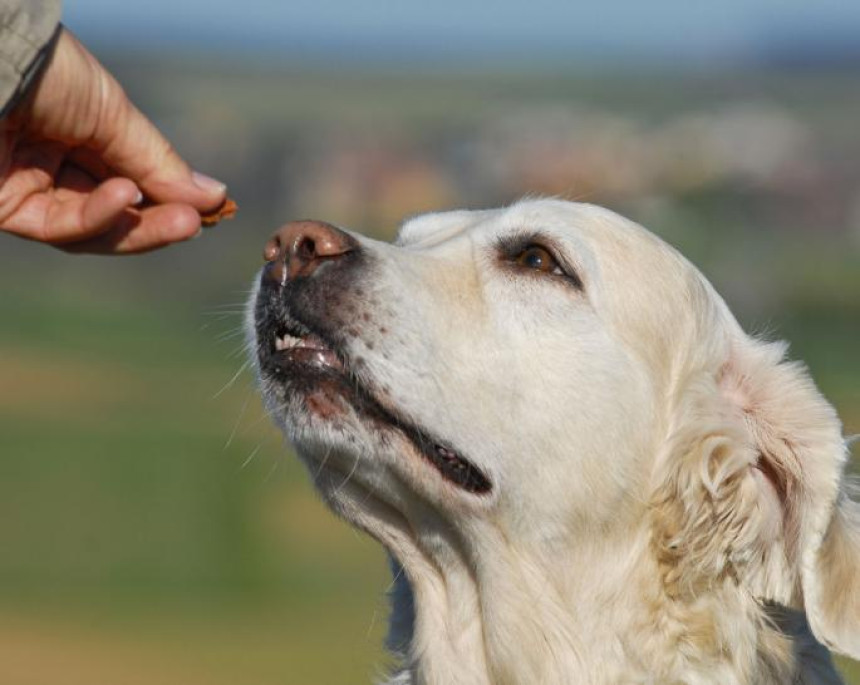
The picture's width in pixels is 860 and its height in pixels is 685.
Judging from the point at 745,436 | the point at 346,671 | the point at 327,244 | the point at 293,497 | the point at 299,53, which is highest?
the point at 327,244

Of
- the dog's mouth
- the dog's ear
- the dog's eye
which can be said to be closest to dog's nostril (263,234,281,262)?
the dog's mouth

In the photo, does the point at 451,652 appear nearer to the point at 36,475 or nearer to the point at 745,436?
the point at 745,436

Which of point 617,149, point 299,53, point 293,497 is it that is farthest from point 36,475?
point 299,53

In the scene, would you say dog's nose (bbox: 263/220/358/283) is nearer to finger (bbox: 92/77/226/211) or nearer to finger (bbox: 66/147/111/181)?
finger (bbox: 92/77/226/211)

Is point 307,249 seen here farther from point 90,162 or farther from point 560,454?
point 560,454

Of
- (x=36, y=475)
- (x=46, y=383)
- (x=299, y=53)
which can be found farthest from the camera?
(x=299, y=53)

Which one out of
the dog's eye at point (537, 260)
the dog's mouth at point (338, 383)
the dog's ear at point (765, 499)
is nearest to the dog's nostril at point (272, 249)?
the dog's mouth at point (338, 383)

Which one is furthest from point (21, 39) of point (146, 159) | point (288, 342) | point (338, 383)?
point (338, 383)

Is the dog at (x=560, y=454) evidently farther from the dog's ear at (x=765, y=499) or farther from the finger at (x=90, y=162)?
the finger at (x=90, y=162)
